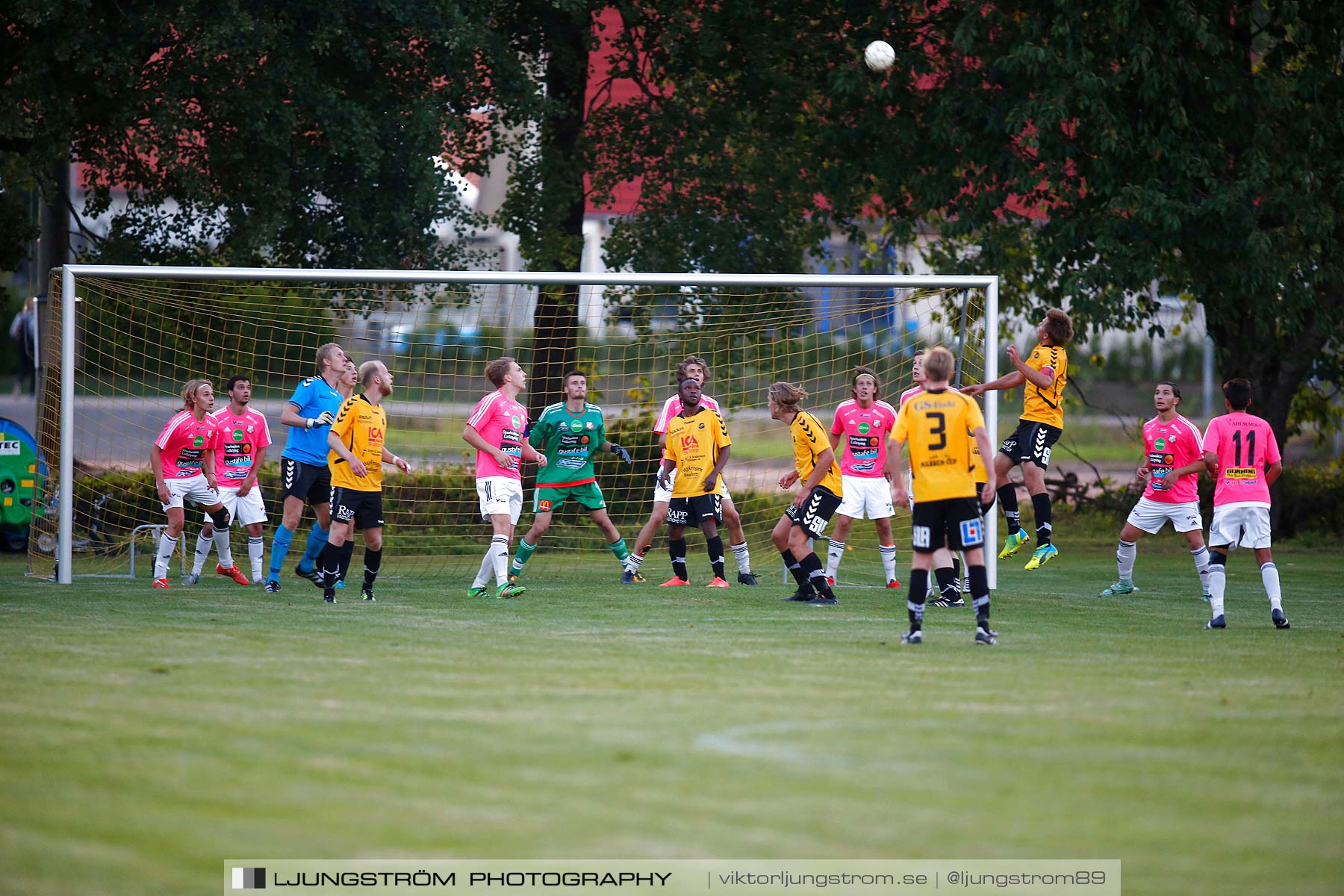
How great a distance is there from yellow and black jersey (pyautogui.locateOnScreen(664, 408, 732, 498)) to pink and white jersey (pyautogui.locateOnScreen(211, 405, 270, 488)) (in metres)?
3.71

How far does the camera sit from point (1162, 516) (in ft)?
40.3

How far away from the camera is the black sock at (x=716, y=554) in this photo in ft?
40.7

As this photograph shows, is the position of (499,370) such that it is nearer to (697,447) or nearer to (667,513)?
(697,447)

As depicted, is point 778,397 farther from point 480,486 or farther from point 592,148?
point 592,148

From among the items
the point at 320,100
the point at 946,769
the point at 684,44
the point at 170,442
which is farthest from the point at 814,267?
the point at 946,769

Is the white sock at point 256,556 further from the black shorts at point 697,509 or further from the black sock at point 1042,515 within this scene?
the black sock at point 1042,515

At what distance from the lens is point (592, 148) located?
17.7 meters

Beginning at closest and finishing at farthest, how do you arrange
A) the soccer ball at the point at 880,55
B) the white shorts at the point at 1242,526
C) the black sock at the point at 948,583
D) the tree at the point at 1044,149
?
the white shorts at the point at 1242,526
the black sock at the point at 948,583
the soccer ball at the point at 880,55
the tree at the point at 1044,149

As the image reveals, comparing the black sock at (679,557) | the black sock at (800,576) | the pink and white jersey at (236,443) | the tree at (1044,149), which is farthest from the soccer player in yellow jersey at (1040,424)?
the pink and white jersey at (236,443)

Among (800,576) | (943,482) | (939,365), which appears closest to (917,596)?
(943,482)

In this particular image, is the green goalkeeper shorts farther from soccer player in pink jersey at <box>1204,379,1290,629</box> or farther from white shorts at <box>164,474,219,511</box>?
soccer player in pink jersey at <box>1204,379,1290,629</box>

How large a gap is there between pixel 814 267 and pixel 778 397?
30.1 feet

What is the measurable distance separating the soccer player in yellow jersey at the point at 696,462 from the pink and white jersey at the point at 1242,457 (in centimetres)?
407

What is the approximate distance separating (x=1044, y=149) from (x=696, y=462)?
653cm
